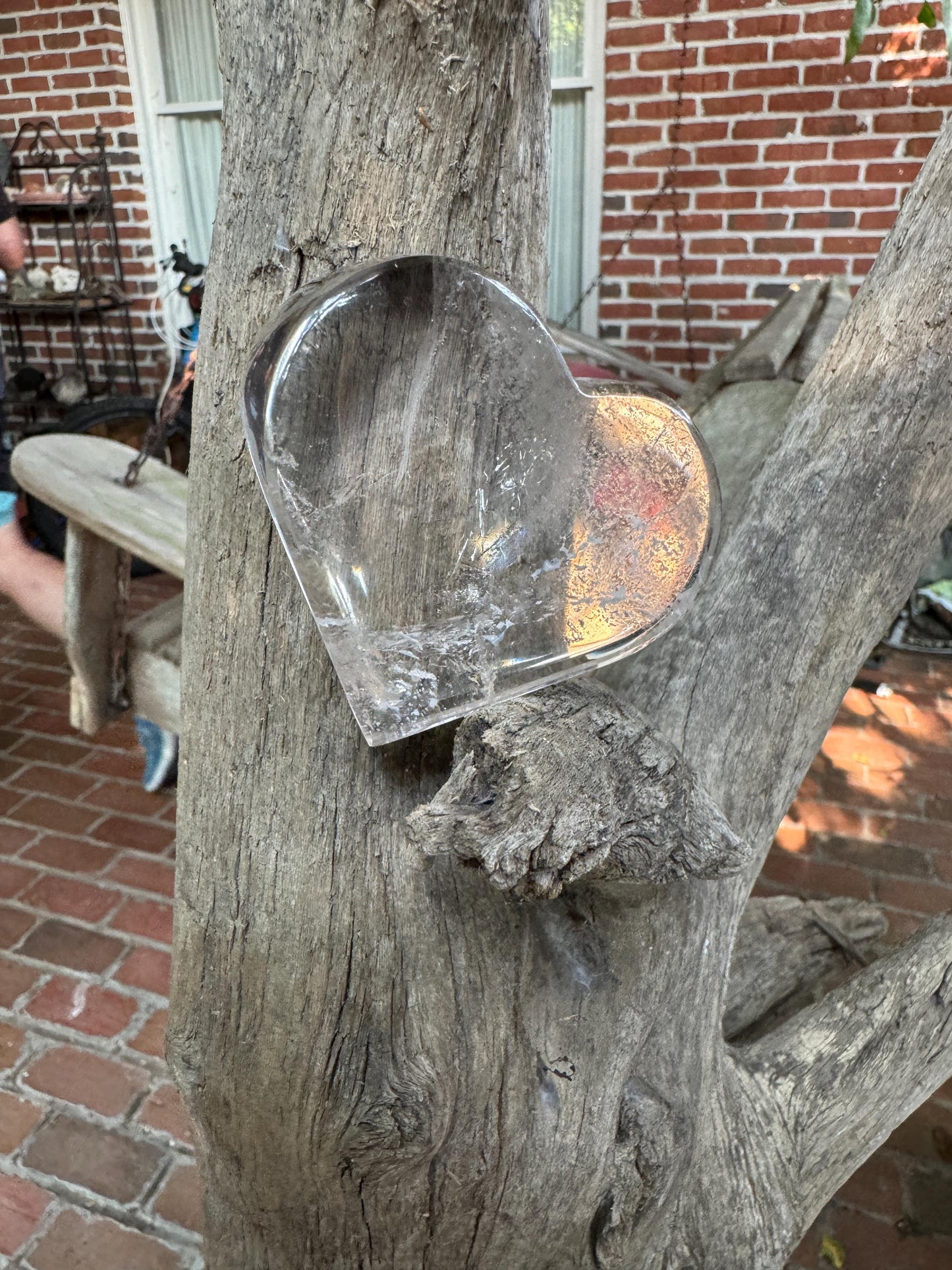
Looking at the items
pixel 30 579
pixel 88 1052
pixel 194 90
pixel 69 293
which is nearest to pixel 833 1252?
pixel 88 1052

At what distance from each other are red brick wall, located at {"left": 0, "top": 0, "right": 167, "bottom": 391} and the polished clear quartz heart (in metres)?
4.22

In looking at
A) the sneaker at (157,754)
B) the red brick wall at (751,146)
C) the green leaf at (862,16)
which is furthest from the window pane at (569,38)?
the green leaf at (862,16)

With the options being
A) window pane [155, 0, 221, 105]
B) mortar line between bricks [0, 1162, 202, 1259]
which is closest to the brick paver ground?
mortar line between bricks [0, 1162, 202, 1259]

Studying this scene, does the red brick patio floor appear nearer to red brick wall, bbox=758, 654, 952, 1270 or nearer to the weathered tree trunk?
the weathered tree trunk

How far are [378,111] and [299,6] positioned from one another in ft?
Answer: 0.33

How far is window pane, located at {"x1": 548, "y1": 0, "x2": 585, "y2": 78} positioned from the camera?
3604 millimetres

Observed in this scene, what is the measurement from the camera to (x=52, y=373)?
4.79 meters

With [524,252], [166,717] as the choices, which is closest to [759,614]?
[524,252]

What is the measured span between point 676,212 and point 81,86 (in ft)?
8.87

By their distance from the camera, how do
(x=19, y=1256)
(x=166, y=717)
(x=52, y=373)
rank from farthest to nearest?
(x=52, y=373) < (x=166, y=717) < (x=19, y=1256)

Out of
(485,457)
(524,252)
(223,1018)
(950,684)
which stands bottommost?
(950,684)

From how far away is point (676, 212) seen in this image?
371 cm

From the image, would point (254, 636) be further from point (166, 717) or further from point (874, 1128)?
point (166, 717)

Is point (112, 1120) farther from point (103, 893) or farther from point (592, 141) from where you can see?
Result: point (592, 141)
